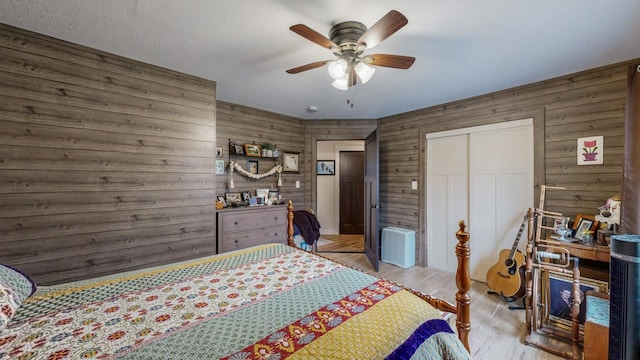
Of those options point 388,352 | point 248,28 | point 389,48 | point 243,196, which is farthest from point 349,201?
point 388,352

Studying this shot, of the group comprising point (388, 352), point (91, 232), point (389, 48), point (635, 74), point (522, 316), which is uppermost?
point (389, 48)

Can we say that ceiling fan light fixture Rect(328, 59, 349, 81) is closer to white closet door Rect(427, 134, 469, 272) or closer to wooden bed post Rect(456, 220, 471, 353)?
wooden bed post Rect(456, 220, 471, 353)

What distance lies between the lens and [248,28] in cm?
185

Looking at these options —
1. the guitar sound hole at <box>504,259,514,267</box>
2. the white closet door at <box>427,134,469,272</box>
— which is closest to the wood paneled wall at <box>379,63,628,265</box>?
the white closet door at <box>427,134,469,272</box>

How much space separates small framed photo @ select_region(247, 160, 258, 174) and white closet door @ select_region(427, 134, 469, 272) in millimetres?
2560

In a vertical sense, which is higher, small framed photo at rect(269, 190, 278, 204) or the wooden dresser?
small framed photo at rect(269, 190, 278, 204)

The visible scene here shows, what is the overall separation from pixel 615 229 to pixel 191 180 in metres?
3.78

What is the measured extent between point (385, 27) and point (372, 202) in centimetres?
275

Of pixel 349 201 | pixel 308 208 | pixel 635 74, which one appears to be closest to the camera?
pixel 635 74

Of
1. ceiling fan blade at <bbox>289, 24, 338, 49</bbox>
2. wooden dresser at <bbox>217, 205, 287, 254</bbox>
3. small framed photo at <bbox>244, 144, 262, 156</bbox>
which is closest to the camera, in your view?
ceiling fan blade at <bbox>289, 24, 338, 49</bbox>

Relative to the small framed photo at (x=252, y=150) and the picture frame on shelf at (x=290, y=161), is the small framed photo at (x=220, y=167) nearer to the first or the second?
the small framed photo at (x=252, y=150)

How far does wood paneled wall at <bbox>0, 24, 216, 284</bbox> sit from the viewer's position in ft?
6.14

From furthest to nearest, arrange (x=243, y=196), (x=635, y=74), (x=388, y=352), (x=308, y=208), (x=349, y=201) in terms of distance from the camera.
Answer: (x=349, y=201)
(x=308, y=208)
(x=243, y=196)
(x=635, y=74)
(x=388, y=352)

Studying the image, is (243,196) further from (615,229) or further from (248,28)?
(615,229)
